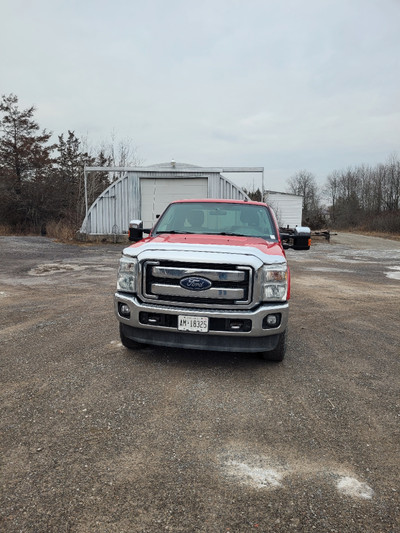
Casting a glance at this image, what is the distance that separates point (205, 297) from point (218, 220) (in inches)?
70.4

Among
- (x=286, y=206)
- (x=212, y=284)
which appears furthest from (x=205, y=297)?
(x=286, y=206)

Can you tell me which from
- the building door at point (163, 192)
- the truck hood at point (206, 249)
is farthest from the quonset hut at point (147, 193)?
the truck hood at point (206, 249)

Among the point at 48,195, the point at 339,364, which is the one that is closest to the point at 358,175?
the point at 48,195

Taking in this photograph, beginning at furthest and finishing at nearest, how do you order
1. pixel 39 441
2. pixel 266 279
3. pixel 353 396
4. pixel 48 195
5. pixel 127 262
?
pixel 48 195 → pixel 127 262 → pixel 266 279 → pixel 353 396 → pixel 39 441

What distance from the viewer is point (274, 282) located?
3910 mm

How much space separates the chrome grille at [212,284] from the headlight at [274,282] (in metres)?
0.18

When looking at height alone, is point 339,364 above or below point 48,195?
below

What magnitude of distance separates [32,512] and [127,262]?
8.27 feet

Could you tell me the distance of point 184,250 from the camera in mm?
4012

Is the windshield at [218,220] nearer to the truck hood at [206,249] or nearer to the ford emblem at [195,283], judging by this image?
the truck hood at [206,249]

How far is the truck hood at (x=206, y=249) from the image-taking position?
3920mm

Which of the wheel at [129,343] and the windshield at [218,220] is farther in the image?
the windshield at [218,220]

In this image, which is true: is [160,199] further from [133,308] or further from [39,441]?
[39,441]

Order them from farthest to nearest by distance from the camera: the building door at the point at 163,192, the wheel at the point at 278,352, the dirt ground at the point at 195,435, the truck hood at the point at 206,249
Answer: the building door at the point at 163,192
the wheel at the point at 278,352
the truck hood at the point at 206,249
the dirt ground at the point at 195,435
